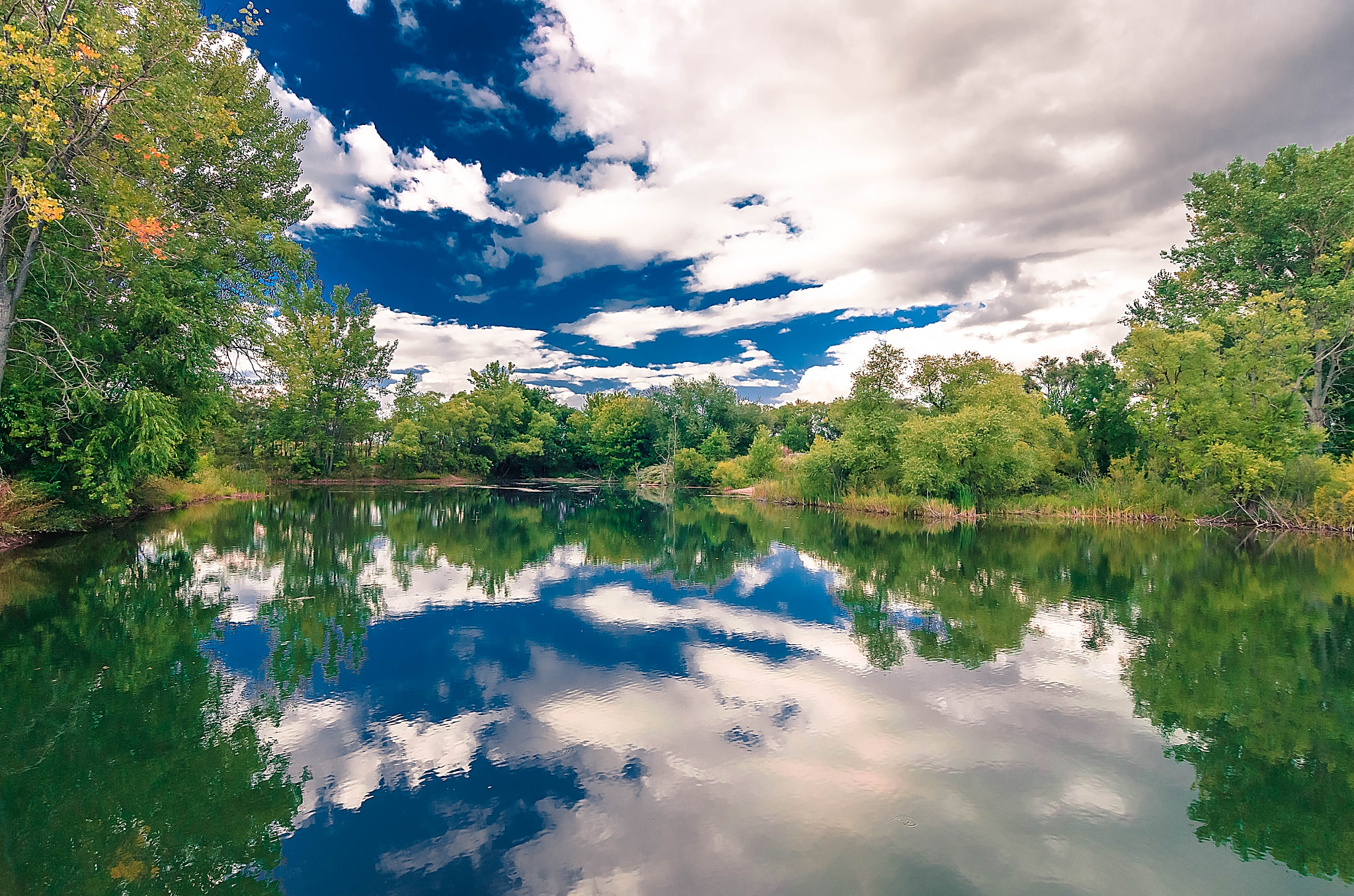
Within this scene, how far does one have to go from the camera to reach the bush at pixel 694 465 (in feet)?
186

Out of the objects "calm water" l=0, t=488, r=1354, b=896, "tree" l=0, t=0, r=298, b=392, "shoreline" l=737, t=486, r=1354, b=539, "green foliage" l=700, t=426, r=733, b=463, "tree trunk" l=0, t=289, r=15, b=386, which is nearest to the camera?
"calm water" l=0, t=488, r=1354, b=896

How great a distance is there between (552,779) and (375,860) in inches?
56.1

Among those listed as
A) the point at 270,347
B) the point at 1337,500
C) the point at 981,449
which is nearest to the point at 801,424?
the point at 981,449

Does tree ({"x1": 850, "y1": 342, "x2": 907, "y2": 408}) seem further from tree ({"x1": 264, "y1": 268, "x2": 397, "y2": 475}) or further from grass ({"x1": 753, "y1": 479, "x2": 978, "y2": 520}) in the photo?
tree ({"x1": 264, "y1": 268, "x2": 397, "y2": 475})

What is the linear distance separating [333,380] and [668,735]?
2094 inches

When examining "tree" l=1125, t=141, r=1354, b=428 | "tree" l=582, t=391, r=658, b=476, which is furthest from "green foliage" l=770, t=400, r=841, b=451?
"tree" l=1125, t=141, r=1354, b=428

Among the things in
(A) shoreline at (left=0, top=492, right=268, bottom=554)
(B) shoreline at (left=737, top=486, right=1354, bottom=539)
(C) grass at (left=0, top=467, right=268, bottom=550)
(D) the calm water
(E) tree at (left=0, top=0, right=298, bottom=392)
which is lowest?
(B) shoreline at (left=737, top=486, right=1354, bottom=539)

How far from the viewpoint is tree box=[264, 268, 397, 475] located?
154ft

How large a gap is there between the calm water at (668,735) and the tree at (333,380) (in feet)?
127

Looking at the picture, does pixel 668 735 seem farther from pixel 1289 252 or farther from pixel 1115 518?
pixel 1289 252

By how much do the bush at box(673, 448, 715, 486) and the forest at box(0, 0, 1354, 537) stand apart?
1095 cm

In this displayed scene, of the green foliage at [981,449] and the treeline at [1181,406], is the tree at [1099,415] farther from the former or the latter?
the green foliage at [981,449]

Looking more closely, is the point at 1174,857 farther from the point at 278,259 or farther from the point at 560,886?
the point at 278,259

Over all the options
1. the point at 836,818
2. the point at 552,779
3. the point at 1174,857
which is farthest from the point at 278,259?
the point at 1174,857
